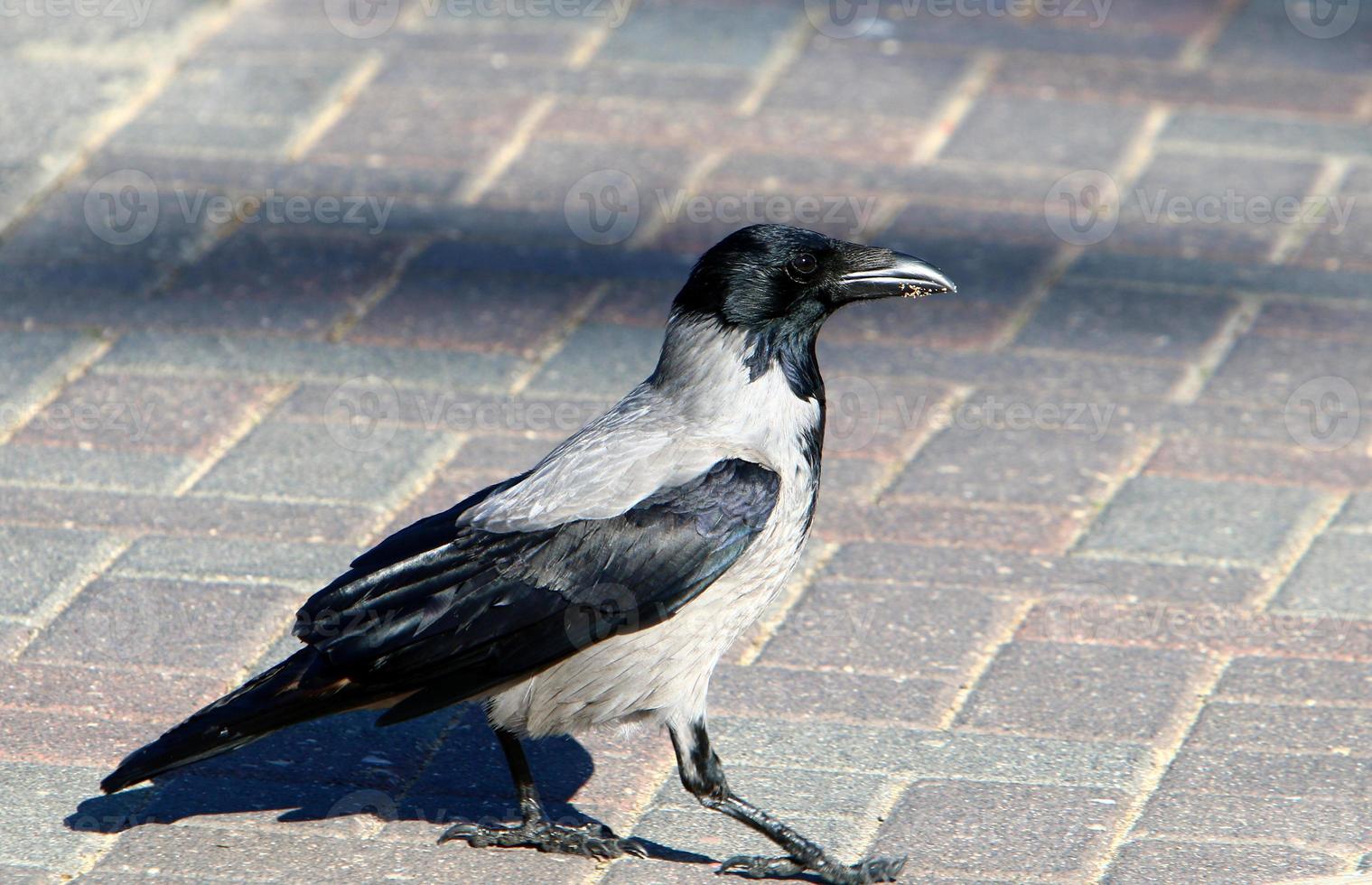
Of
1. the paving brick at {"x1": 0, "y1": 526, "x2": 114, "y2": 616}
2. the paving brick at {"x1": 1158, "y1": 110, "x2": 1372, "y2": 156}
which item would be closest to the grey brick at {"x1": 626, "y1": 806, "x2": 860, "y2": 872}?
the paving brick at {"x1": 0, "y1": 526, "x2": 114, "y2": 616}

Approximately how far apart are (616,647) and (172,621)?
3.90 ft

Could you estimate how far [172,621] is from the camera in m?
4.12

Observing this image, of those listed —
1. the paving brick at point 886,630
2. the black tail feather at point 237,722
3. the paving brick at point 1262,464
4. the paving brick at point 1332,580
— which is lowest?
the paving brick at point 1262,464

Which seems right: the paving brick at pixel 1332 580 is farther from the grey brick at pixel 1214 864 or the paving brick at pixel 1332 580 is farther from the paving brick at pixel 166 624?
the paving brick at pixel 166 624

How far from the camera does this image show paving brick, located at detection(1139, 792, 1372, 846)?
135 inches

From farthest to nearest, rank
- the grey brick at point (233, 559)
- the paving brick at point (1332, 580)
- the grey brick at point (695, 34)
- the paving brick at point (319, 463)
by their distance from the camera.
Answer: the grey brick at point (695, 34) → the paving brick at point (319, 463) → the grey brick at point (233, 559) → the paving brick at point (1332, 580)

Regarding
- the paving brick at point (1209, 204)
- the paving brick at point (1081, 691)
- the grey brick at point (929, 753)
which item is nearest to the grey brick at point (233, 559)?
the grey brick at point (929, 753)

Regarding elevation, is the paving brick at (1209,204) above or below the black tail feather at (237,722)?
below

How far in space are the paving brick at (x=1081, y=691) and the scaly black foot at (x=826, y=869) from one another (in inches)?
20.9

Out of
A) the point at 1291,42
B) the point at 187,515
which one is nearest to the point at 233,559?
the point at 187,515

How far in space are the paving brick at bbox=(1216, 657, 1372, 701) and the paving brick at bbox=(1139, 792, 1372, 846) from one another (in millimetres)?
377

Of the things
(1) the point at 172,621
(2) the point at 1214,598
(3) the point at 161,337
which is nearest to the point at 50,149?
(3) the point at 161,337

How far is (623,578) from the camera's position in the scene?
11.0 feet

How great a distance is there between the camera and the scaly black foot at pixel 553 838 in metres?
3.42
